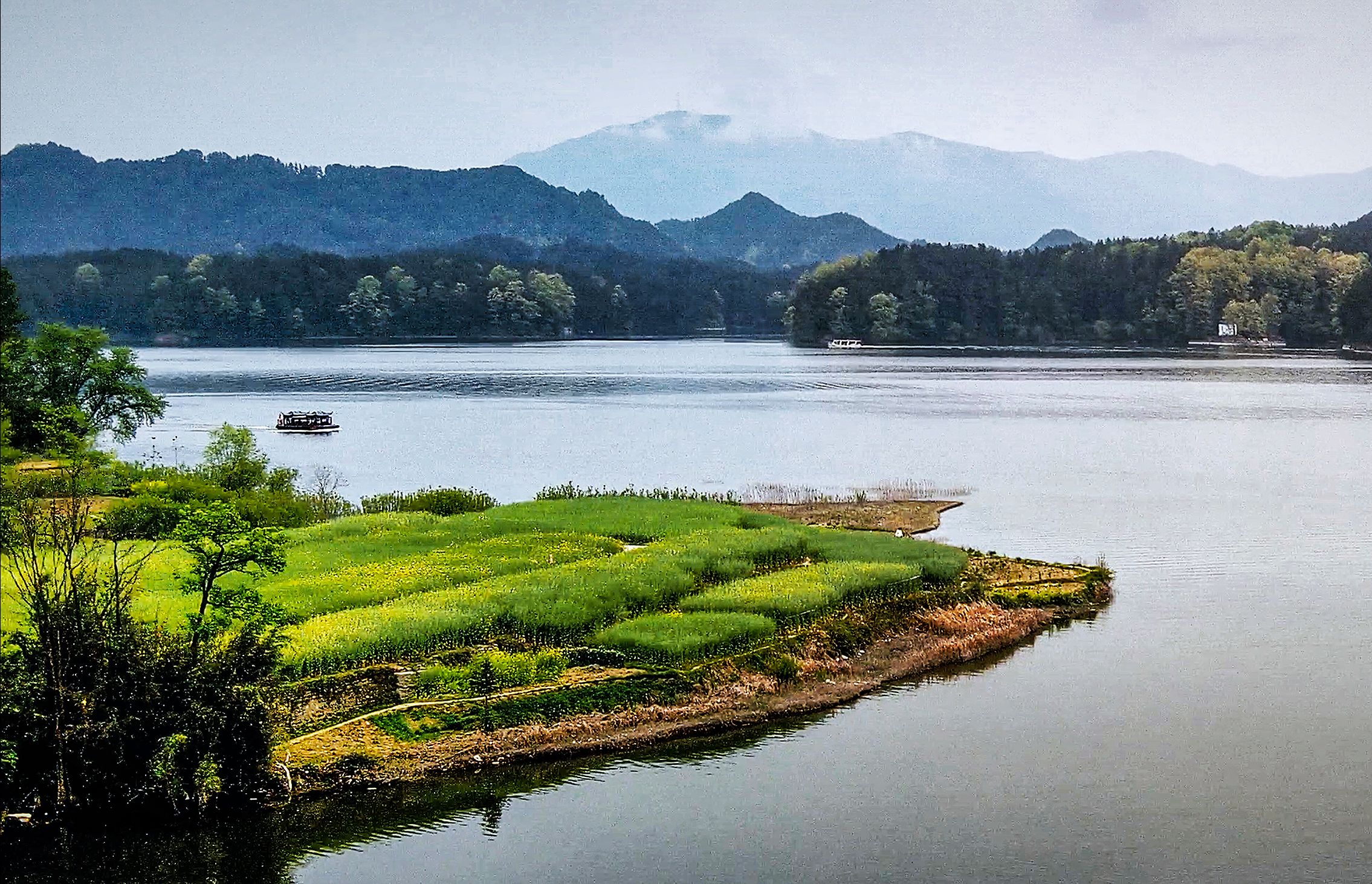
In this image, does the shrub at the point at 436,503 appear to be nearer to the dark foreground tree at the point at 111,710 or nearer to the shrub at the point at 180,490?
the shrub at the point at 180,490

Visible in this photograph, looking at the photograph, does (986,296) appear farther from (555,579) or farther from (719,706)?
(719,706)

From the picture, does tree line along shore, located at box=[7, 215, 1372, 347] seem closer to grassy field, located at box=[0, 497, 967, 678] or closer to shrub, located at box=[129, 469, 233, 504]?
grassy field, located at box=[0, 497, 967, 678]

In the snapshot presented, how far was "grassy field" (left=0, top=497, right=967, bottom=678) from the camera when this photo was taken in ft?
76.3

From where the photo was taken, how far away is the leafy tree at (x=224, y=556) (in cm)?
1864

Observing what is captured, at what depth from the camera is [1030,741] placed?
21.2m

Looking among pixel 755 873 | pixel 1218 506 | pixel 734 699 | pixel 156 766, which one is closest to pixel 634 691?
pixel 734 699

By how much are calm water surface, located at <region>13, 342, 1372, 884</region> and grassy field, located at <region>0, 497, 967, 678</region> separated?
3424 mm

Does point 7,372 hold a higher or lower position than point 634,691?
higher

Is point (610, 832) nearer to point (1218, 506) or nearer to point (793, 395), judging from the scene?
point (1218, 506)

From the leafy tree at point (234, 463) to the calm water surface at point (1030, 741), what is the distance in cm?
646

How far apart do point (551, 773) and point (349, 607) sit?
7265mm

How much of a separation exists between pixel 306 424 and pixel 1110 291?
135 meters

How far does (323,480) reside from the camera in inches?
2042

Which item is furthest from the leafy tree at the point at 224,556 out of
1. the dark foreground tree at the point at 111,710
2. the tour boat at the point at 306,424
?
the tour boat at the point at 306,424
